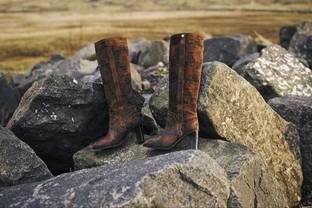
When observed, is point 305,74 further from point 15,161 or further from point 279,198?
point 15,161

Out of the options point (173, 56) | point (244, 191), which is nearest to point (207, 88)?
point (173, 56)

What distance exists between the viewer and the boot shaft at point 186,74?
193 inches

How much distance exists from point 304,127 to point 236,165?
1.84 metres

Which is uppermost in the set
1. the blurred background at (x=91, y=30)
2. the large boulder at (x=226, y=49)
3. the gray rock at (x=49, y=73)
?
the large boulder at (x=226, y=49)

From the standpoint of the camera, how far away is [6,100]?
30.1 ft

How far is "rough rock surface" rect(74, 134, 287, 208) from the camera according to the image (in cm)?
438

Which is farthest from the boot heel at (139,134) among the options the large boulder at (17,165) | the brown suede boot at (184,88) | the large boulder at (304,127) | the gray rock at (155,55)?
the gray rock at (155,55)

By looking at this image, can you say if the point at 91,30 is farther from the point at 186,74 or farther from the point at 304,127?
the point at 186,74

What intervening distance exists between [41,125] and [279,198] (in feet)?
8.78

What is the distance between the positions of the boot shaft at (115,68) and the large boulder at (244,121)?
0.45 metres

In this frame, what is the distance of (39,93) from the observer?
5.55m

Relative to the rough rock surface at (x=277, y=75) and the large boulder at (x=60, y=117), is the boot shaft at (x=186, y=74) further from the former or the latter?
the rough rock surface at (x=277, y=75)

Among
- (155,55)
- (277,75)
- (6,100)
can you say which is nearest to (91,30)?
(155,55)

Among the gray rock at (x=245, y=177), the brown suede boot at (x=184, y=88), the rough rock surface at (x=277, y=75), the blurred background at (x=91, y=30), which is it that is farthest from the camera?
the blurred background at (x=91, y=30)
